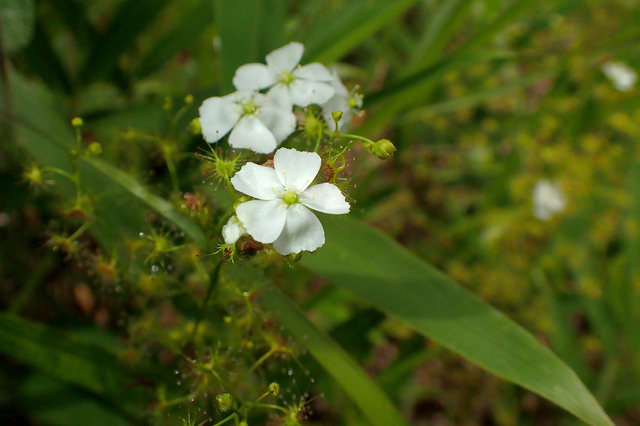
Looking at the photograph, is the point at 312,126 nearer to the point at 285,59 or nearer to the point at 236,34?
the point at 285,59

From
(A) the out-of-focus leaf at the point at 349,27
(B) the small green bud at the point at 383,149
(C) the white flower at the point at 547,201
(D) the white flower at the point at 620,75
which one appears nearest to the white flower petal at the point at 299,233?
(B) the small green bud at the point at 383,149

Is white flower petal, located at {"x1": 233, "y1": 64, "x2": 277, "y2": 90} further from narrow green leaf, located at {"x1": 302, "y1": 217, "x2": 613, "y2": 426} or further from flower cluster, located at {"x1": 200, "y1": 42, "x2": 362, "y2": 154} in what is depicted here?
narrow green leaf, located at {"x1": 302, "y1": 217, "x2": 613, "y2": 426}

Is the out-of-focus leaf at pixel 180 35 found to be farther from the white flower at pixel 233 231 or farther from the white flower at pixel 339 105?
the white flower at pixel 233 231

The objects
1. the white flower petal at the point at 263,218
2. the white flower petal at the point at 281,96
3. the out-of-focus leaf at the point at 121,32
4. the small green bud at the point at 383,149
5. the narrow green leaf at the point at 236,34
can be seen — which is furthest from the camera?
the out-of-focus leaf at the point at 121,32

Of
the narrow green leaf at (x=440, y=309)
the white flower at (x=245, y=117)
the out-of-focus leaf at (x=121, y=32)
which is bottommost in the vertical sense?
the narrow green leaf at (x=440, y=309)

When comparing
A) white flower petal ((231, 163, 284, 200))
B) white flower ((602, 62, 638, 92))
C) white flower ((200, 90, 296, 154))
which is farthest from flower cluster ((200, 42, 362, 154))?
white flower ((602, 62, 638, 92))

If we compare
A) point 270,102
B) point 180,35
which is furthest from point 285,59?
point 180,35
